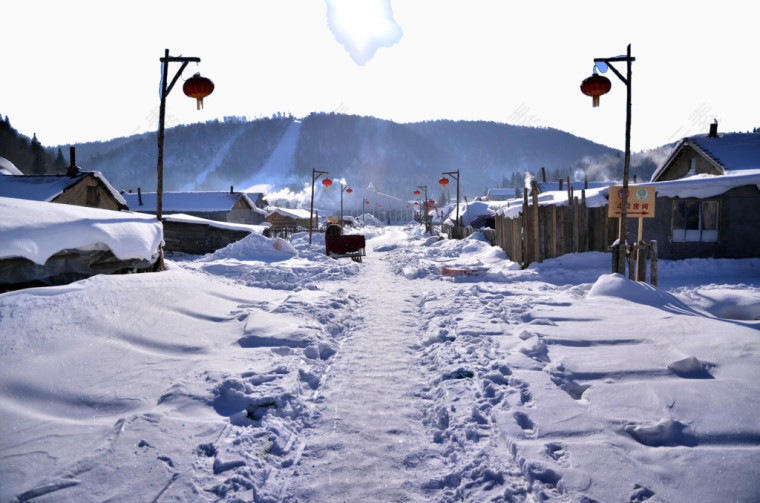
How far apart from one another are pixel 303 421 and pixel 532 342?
3304mm

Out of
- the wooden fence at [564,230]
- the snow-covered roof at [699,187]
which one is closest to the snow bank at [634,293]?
the wooden fence at [564,230]

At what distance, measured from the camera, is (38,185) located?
2198 centimetres

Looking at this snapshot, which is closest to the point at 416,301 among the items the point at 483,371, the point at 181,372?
the point at 483,371

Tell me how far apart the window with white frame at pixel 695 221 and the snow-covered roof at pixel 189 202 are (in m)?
36.7

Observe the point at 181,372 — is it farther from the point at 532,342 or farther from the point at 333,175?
the point at 333,175

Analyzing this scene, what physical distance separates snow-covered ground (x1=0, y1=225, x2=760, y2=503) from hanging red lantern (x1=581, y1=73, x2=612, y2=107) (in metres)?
4.32

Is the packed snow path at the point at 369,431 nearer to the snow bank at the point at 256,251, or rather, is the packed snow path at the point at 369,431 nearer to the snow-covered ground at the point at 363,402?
the snow-covered ground at the point at 363,402

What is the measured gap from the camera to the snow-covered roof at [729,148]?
19516 mm

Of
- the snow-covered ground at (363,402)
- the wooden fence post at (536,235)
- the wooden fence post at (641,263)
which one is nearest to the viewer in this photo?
the snow-covered ground at (363,402)

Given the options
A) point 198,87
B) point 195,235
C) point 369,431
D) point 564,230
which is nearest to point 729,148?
point 564,230

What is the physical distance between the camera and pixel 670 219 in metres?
14.8

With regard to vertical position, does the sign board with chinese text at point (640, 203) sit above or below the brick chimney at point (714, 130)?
below

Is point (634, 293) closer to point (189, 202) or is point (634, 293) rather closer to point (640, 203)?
point (640, 203)

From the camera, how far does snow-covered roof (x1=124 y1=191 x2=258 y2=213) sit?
3994 cm
